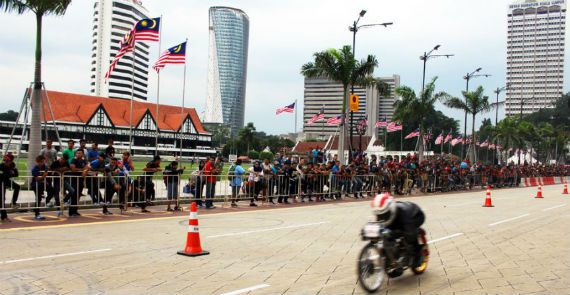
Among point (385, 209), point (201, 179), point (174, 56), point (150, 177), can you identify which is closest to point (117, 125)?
point (174, 56)

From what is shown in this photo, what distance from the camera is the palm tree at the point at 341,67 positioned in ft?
94.6

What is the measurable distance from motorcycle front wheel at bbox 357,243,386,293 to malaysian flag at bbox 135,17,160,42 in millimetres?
21118

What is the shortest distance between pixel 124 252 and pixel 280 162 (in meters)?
14.0

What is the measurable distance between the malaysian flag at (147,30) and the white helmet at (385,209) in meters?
20.9

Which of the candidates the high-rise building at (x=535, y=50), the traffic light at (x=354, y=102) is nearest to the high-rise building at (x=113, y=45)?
the traffic light at (x=354, y=102)

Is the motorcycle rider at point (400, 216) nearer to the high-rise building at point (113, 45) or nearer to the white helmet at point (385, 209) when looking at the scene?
the white helmet at point (385, 209)

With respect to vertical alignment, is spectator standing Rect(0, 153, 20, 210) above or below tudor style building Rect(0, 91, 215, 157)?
below

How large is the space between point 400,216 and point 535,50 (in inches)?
5962

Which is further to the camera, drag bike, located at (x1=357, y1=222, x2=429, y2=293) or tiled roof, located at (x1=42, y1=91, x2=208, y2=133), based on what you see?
tiled roof, located at (x1=42, y1=91, x2=208, y2=133)

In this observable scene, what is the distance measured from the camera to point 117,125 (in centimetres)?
9950

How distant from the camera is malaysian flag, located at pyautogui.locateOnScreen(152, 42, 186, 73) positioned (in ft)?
91.4

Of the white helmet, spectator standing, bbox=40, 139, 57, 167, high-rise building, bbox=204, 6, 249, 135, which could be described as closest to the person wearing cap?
spectator standing, bbox=40, 139, 57, 167

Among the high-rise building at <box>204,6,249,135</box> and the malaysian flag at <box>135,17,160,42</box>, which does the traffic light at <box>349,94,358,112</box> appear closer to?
the malaysian flag at <box>135,17,160,42</box>

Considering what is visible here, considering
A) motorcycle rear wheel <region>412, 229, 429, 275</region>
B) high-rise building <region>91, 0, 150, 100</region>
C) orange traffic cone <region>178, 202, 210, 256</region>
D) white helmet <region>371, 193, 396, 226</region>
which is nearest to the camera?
white helmet <region>371, 193, 396, 226</region>
